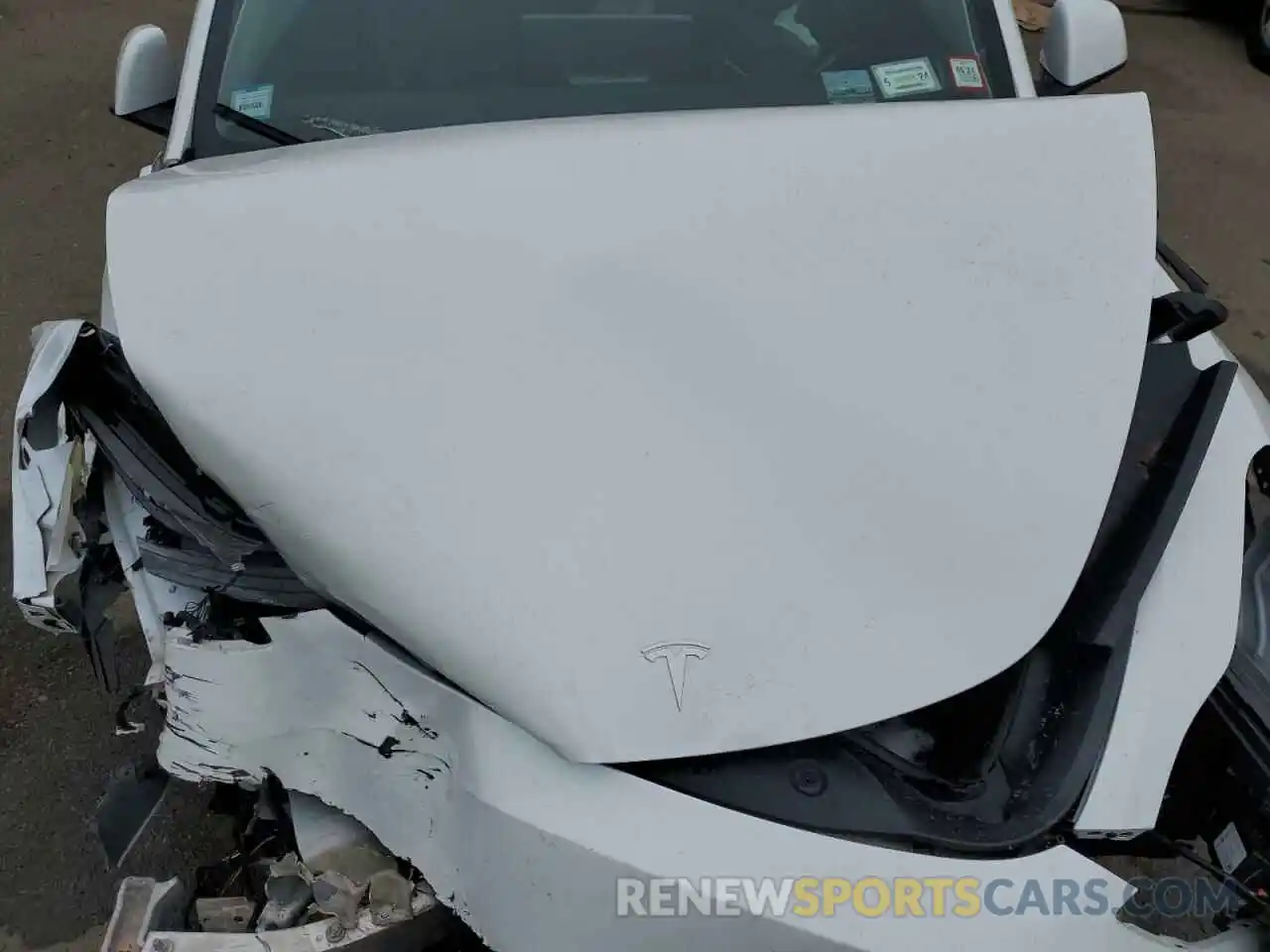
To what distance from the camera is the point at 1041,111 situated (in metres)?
1.76

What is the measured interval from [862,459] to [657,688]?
40 cm

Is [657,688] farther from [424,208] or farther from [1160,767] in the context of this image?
[424,208]

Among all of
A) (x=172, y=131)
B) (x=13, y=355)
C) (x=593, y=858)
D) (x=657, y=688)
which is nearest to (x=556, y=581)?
(x=657, y=688)

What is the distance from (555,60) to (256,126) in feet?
1.85

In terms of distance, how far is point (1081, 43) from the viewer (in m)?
2.38

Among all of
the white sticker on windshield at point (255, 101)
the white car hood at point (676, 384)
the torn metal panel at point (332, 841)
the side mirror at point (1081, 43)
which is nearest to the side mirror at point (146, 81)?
the white sticker on windshield at point (255, 101)

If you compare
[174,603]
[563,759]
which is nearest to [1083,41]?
[563,759]

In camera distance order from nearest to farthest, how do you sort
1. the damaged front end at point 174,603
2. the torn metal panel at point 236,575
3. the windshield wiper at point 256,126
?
the damaged front end at point 174,603 → the torn metal panel at point 236,575 → the windshield wiper at point 256,126

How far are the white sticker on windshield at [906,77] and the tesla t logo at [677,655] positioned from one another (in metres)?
1.34

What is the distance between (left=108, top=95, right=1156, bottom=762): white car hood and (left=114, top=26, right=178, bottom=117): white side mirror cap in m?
0.81

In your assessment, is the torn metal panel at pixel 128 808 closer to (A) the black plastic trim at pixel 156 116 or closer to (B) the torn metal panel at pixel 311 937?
(B) the torn metal panel at pixel 311 937

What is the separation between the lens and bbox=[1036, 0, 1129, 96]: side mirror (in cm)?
237

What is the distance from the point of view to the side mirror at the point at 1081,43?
237 cm

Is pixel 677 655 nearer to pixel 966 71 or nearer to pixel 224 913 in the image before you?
pixel 224 913
